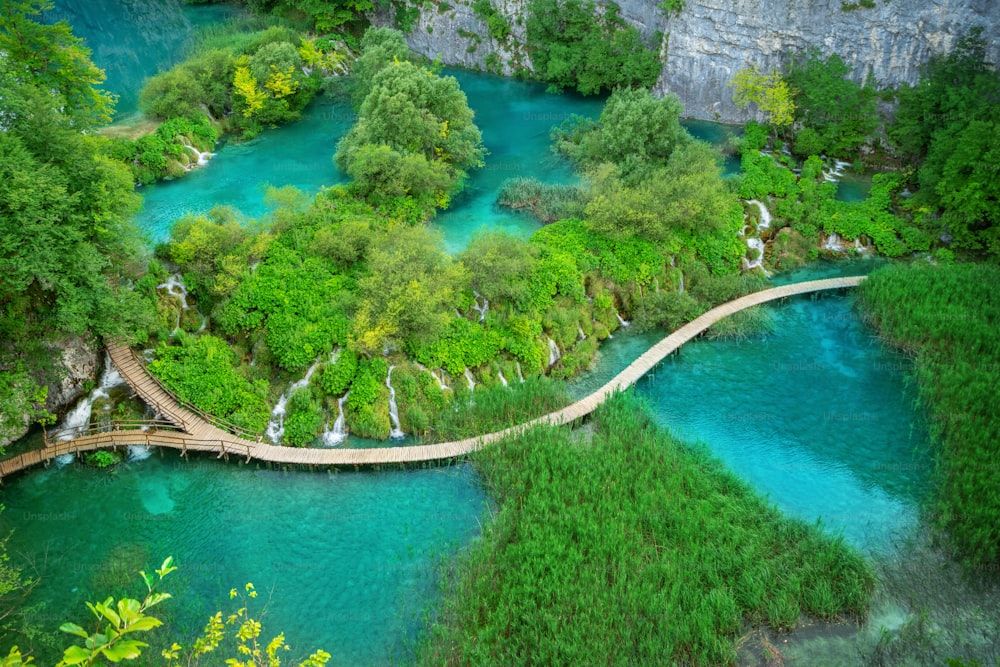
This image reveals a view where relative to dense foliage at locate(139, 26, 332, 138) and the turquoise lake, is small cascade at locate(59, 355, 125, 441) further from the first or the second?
dense foliage at locate(139, 26, 332, 138)

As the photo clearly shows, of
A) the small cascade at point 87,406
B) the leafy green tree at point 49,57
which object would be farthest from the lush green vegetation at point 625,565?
the leafy green tree at point 49,57

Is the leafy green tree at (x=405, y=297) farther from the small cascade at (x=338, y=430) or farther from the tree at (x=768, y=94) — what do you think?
the tree at (x=768, y=94)

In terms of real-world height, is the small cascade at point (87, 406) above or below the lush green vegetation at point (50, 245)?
below

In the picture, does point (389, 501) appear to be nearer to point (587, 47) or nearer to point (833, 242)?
point (833, 242)

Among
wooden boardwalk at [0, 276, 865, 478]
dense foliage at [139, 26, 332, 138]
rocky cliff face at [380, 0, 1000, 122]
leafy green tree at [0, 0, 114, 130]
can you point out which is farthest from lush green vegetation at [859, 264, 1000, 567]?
dense foliage at [139, 26, 332, 138]

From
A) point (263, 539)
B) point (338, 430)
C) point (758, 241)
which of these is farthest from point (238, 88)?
point (263, 539)

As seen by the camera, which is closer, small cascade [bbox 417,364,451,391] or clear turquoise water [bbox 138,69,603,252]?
small cascade [bbox 417,364,451,391]

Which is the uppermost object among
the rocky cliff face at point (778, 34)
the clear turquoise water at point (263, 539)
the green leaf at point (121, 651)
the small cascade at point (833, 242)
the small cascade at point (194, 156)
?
the green leaf at point (121, 651)
